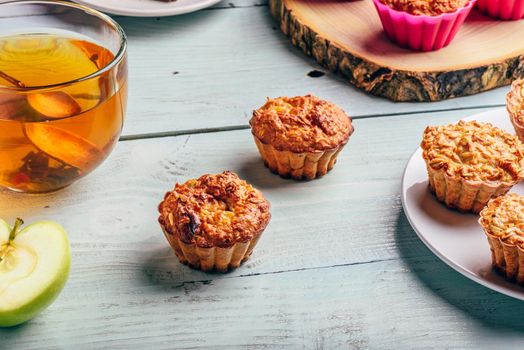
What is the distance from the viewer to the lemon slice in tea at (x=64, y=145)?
1626mm

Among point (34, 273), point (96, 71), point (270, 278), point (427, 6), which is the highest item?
point (96, 71)

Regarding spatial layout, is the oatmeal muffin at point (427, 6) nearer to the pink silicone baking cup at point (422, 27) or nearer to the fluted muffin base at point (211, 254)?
the pink silicone baking cup at point (422, 27)

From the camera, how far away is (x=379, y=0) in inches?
90.7

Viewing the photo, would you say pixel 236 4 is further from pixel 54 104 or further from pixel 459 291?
pixel 459 291

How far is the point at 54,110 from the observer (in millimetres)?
1614

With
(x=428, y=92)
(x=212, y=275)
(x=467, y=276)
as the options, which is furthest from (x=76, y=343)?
(x=428, y=92)

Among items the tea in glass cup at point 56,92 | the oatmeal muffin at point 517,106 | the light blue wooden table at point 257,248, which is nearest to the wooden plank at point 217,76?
the light blue wooden table at point 257,248

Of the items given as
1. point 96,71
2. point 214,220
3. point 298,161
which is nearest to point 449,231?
point 298,161

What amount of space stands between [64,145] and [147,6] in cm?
90

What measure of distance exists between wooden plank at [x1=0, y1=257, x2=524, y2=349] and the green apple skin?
2.9 inches

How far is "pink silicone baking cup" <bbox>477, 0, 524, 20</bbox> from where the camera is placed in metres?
2.38

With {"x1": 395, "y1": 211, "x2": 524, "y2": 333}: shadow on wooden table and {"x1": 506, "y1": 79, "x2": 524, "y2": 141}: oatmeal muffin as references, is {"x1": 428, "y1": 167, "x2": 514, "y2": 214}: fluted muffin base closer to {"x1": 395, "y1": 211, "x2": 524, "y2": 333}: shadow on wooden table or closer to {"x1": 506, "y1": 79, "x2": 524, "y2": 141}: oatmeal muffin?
{"x1": 395, "y1": 211, "x2": 524, "y2": 333}: shadow on wooden table

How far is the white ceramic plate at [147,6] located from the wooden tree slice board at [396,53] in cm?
25

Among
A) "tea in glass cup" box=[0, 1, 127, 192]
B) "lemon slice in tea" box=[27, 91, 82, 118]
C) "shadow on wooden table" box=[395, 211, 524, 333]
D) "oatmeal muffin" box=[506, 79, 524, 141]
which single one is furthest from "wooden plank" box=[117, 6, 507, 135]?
"shadow on wooden table" box=[395, 211, 524, 333]
